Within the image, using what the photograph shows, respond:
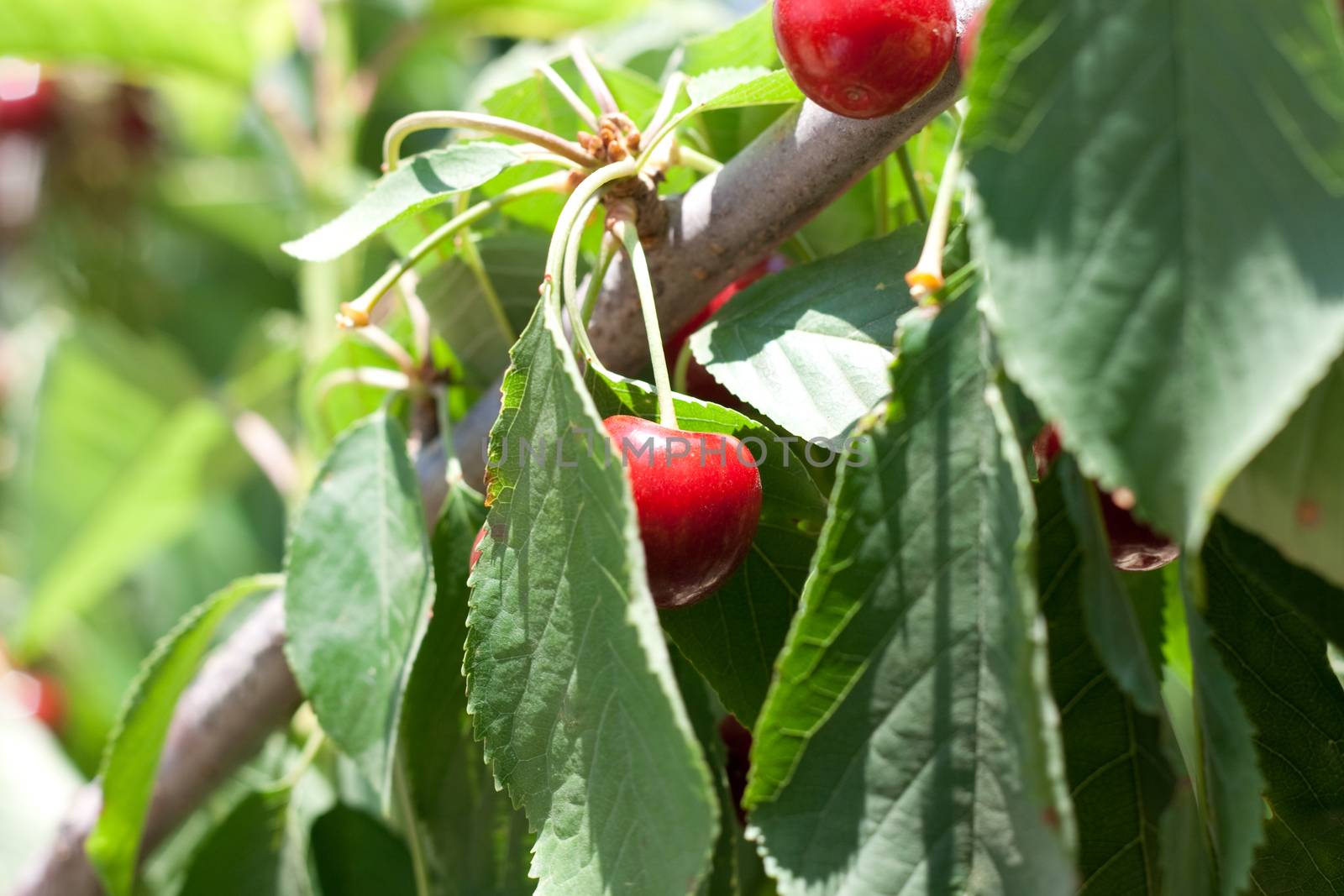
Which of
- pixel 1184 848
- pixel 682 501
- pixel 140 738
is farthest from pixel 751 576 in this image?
pixel 140 738

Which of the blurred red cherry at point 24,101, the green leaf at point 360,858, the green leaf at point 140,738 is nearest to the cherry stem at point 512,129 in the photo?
the green leaf at point 140,738

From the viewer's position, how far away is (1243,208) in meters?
0.31

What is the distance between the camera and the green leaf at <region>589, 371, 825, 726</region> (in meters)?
0.49

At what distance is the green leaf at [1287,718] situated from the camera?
1.56ft

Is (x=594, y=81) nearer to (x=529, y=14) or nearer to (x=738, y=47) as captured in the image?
(x=738, y=47)

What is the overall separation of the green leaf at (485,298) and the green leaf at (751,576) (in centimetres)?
19

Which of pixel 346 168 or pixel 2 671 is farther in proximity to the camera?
pixel 2 671

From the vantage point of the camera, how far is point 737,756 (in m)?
0.62

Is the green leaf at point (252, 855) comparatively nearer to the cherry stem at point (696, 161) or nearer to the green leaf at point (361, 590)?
the green leaf at point (361, 590)

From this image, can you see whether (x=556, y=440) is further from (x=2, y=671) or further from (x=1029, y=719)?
(x=2, y=671)

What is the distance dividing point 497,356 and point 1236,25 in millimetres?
469

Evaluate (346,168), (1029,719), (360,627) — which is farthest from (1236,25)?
(346,168)

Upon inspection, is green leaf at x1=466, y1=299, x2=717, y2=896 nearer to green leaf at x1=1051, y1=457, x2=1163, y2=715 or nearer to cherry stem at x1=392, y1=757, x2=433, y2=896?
green leaf at x1=1051, y1=457, x2=1163, y2=715

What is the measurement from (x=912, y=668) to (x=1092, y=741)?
0.35 feet
